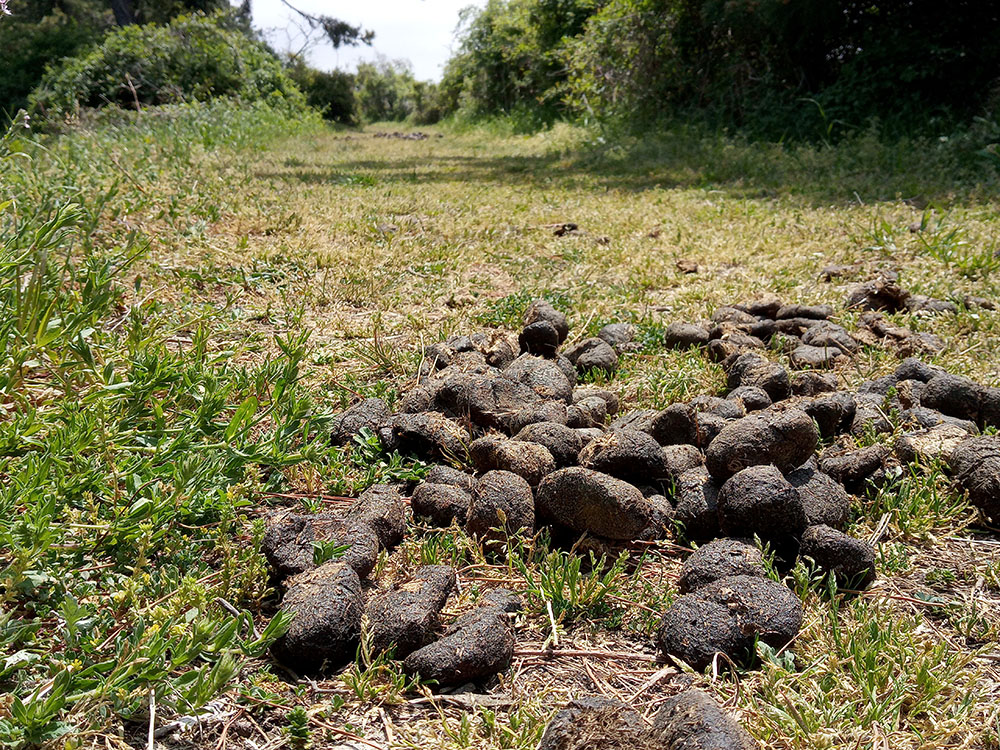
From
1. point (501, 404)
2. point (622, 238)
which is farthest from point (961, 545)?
point (622, 238)

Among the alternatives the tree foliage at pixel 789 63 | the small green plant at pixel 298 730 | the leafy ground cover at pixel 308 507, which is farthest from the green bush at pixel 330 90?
the small green plant at pixel 298 730

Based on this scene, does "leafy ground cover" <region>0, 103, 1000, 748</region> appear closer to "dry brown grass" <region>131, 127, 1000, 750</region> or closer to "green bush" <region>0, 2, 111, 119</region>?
"dry brown grass" <region>131, 127, 1000, 750</region>

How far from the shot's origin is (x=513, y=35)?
805 inches

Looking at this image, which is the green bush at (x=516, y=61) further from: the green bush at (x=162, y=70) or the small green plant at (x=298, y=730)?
the small green plant at (x=298, y=730)

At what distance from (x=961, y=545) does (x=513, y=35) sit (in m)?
20.7

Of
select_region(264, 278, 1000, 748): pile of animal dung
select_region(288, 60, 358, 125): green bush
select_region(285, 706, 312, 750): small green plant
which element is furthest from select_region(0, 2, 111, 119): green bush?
select_region(285, 706, 312, 750): small green plant

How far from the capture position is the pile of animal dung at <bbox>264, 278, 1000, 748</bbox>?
5.61 ft

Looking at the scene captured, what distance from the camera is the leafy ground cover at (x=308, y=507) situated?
1493 mm

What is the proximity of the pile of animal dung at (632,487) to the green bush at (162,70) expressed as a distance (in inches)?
565

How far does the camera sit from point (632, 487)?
2205 mm

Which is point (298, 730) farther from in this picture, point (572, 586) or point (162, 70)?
point (162, 70)

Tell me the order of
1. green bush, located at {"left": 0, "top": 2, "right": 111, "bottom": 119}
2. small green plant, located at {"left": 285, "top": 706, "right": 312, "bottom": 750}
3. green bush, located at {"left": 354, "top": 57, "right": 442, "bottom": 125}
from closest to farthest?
small green plant, located at {"left": 285, "top": 706, "right": 312, "bottom": 750} → green bush, located at {"left": 0, "top": 2, "right": 111, "bottom": 119} → green bush, located at {"left": 354, "top": 57, "right": 442, "bottom": 125}

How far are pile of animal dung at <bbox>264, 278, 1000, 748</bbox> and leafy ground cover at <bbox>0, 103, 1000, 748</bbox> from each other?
77 mm

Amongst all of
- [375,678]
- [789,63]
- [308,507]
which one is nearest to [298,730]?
[375,678]
